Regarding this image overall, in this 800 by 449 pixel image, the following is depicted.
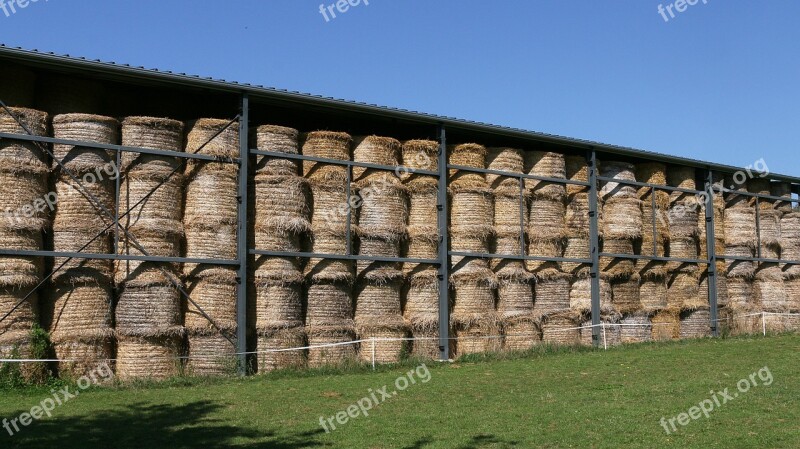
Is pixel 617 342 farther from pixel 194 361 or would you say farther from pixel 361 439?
pixel 361 439

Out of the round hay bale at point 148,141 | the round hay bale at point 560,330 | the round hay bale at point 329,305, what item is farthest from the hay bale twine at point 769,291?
the round hay bale at point 148,141

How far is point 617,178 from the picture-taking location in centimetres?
2531

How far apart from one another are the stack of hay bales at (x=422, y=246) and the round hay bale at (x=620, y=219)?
6.33 metres

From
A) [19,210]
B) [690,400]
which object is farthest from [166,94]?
[690,400]

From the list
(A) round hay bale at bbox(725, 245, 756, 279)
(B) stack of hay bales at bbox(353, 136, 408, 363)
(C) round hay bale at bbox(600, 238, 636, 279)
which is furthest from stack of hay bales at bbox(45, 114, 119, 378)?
(A) round hay bale at bbox(725, 245, 756, 279)

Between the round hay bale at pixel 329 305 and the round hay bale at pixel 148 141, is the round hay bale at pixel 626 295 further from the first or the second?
the round hay bale at pixel 148 141

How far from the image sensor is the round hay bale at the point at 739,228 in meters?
28.7

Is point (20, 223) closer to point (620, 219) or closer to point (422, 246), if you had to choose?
point (422, 246)

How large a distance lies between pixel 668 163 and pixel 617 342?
21.1 ft

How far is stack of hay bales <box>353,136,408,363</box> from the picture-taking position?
19.3m

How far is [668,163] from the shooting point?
2730cm

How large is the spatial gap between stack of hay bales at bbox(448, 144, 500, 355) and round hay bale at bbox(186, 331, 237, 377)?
5.94 metres

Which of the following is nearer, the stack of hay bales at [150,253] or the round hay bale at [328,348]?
the stack of hay bales at [150,253]

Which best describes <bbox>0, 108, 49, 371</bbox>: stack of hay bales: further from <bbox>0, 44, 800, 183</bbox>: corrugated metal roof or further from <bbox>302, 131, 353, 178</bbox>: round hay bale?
<bbox>302, 131, 353, 178</bbox>: round hay bale
